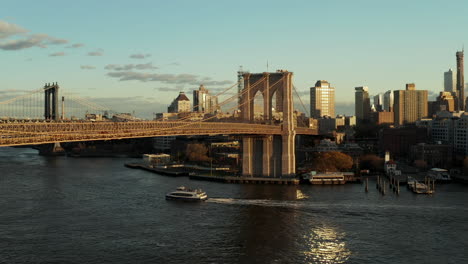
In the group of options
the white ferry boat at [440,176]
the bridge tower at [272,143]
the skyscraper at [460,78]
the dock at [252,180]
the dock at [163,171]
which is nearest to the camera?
the dock at [252,180]

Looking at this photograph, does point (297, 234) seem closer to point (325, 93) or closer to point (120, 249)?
point (120, 249)

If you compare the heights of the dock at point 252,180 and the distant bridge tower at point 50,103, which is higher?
the distant bridge tower at point 50,103

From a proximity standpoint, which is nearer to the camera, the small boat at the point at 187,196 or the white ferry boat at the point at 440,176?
the small boat at the point at 187,196

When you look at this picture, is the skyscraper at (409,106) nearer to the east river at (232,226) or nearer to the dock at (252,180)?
the dock at (252,180)

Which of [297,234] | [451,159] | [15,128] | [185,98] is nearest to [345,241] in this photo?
[297,234]

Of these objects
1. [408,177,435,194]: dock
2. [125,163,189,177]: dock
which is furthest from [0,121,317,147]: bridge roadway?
[408,177,435,194]: dock

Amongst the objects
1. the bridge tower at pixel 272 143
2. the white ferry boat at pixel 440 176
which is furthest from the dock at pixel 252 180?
the white ferry boat at pixel 440 176

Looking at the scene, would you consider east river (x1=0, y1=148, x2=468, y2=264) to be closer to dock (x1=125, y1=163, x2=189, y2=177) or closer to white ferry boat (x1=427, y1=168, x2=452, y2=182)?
white ferry boat (x1=427, y1=168, x2=452, y2=182)
